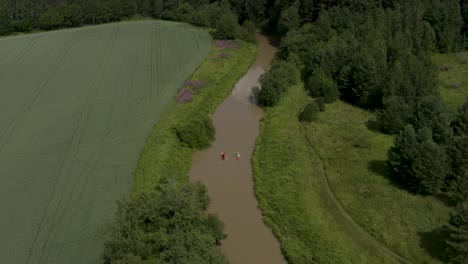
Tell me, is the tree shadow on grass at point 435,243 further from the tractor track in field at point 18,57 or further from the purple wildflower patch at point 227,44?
the tractor track in field at point 18,57

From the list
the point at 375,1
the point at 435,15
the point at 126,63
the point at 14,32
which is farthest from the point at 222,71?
the point at 14,32

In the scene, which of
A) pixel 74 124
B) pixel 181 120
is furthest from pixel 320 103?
pixel 74 124

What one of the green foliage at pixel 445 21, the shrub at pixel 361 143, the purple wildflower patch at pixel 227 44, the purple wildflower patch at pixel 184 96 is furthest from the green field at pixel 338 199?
the purple wildflower patch at pixel 227 44

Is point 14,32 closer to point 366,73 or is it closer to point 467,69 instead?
point 366,73

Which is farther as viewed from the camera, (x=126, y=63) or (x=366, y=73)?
(x=126, y=63)

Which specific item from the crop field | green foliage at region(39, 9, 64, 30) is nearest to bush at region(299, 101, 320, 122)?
the crop field

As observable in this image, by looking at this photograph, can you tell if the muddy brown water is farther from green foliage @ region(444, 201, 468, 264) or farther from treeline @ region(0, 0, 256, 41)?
treeline @ region(0, 0, 256, 41)

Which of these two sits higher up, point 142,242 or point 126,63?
point 142,242
